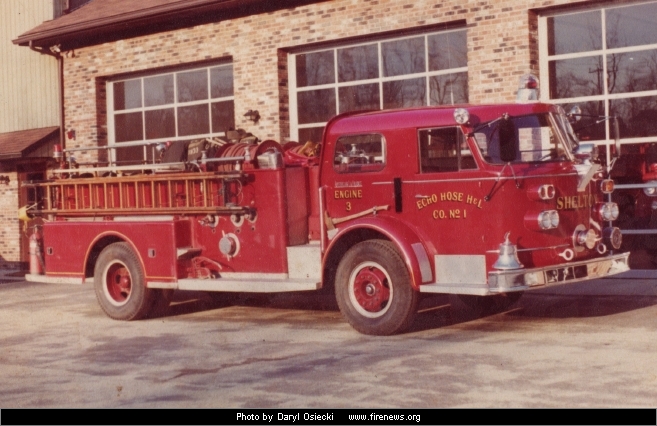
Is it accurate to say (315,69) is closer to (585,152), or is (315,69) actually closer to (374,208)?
(374,208)

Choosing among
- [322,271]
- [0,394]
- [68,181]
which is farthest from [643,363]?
[68,181]

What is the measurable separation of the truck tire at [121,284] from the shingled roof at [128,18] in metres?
6.30

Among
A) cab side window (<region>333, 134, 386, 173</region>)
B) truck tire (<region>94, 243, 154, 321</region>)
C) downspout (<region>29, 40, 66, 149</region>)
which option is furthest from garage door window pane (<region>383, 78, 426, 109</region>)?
downspout (<region>29, 40, 66, 149</region>)

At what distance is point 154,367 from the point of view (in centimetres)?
832

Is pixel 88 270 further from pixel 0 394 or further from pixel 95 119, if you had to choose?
pixel 95 119

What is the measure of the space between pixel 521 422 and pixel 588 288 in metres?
7.23

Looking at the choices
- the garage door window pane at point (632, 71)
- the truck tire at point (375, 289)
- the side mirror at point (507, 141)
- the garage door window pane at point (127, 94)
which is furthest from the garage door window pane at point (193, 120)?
the side mirror at point (507, 141)

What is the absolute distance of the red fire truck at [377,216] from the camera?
9188 mm

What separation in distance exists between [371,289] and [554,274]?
68.6 inches

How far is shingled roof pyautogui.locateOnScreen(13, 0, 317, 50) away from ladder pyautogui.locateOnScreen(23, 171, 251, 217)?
5677mm

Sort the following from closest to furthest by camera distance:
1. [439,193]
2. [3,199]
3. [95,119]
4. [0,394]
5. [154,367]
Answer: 1. [0,394]
2. [154,367]
3. [439,193]
4. [95,119]
5. [3,199]

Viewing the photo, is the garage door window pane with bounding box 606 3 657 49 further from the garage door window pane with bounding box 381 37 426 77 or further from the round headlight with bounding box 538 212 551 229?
the round headlight with bounding box 538 212 551 229
